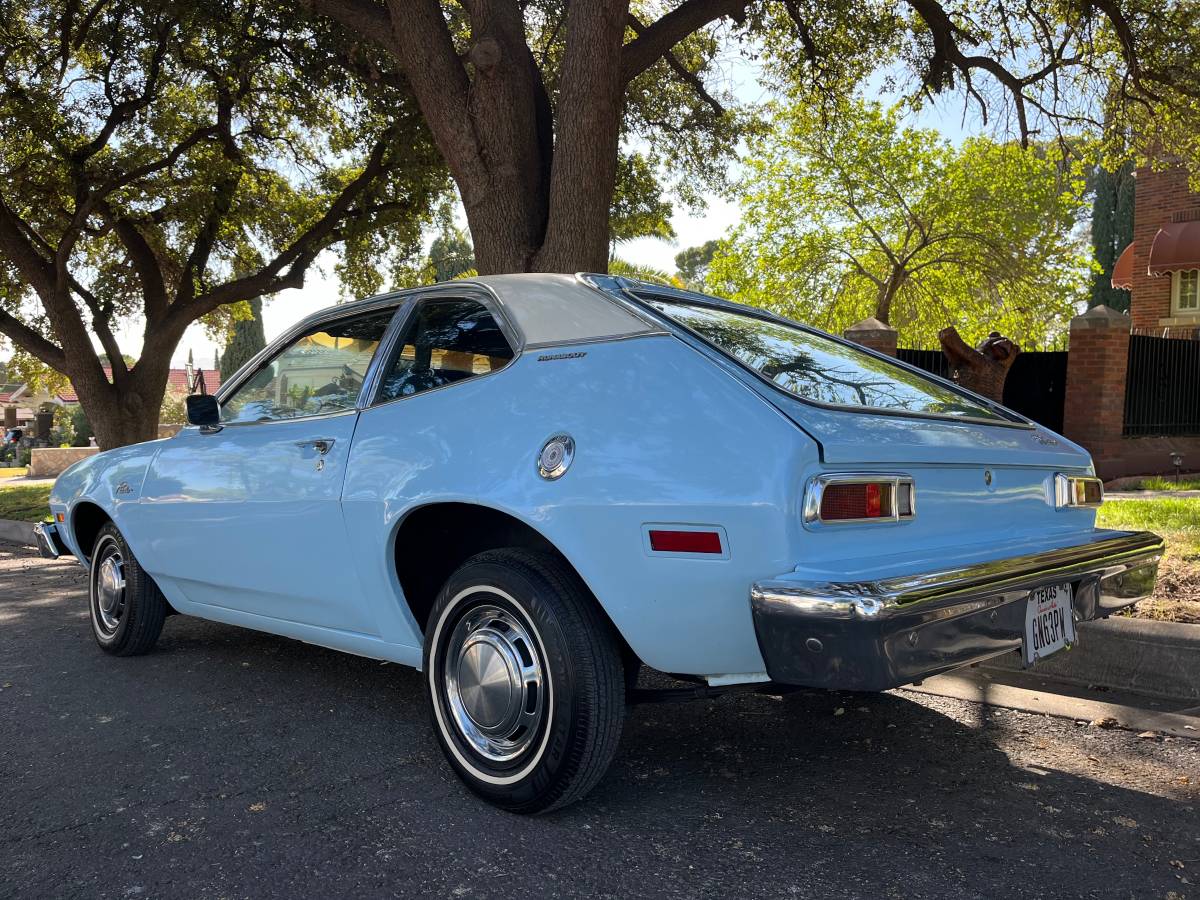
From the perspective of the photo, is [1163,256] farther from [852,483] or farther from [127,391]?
[852,483]

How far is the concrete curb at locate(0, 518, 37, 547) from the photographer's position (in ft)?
36.2

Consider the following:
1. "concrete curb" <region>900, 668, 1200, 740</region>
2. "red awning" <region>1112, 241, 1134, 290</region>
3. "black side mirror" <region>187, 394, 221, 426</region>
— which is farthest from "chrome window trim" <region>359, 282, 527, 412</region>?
"red awning" <region>1112, 241, 1134, 290</region>

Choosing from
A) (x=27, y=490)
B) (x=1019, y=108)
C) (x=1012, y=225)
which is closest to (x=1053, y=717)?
(x=1019, y=108)

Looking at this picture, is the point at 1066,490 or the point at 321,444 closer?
the point at 1066,490

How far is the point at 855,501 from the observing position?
8.87 ft

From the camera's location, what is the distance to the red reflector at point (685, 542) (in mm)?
2656

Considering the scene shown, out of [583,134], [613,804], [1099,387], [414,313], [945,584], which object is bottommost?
[613,804]

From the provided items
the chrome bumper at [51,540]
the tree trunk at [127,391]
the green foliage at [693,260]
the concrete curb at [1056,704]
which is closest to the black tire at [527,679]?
the concrete curb at [1056,704]

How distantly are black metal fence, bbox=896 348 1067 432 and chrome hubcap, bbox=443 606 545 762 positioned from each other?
10288 millimetres

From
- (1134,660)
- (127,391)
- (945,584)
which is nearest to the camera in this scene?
(945,584)

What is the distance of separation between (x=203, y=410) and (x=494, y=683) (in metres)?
2.06

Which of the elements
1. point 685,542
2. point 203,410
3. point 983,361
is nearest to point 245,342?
point 983,361

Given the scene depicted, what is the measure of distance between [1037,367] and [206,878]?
39.4 feet

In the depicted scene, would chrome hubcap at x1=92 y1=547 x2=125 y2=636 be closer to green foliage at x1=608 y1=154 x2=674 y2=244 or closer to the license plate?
the license plate
